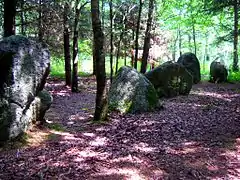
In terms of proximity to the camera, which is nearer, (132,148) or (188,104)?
(132,148)

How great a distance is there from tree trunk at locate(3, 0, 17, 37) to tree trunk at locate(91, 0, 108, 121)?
11.4ft

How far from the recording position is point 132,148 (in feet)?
21.1

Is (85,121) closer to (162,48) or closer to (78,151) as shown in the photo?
(78,151)

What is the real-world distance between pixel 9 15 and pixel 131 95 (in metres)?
4.98

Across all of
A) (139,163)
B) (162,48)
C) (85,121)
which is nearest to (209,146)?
(139,163)

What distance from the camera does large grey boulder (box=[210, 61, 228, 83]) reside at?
62.1 ft

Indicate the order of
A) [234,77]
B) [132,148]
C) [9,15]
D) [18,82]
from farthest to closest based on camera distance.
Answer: [234,77] → [9,15] → [18,82] → [132,148]

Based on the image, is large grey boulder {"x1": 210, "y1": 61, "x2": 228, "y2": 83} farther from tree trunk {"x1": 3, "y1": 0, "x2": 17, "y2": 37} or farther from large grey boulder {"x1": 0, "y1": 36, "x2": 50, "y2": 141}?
large grey boulder {"x1": 0, "y1": 36, "x2": 50, "y2": 141}

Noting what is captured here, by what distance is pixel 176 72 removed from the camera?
545 inches

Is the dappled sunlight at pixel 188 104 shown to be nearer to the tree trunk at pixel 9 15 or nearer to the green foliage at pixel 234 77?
the tree trunk at pixel 9 15

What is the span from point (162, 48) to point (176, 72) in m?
15.7

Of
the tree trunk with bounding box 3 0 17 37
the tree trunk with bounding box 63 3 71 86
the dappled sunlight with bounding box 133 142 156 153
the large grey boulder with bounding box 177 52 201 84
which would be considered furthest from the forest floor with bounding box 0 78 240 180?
the large grey boulder with bounding box 177 52 201 84

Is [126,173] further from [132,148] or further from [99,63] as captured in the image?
[99,63]

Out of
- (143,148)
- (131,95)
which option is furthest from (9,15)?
(143,148)
